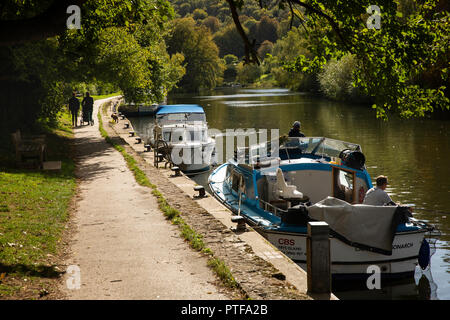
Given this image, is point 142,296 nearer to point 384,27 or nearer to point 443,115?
point 384,27

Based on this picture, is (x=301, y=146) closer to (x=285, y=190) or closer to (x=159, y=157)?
(x=285, y=190)

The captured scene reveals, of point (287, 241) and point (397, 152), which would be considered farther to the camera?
point (397, 152)

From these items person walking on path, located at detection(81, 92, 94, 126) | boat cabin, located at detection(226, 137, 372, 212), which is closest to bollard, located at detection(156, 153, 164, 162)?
boat cabin, located at detection(226, 137, 372, 212)

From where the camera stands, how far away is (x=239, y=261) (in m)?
9.15

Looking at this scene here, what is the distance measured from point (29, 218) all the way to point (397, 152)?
72.5 ft

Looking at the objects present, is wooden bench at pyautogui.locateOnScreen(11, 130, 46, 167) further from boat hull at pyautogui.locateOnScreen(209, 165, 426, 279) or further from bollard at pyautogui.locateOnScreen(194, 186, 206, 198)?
boat hull at pyautogui.locateOnScreen(209, 165, 426, 279)

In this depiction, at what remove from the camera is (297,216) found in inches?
461

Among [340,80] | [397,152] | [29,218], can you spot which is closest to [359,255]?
[29,218]

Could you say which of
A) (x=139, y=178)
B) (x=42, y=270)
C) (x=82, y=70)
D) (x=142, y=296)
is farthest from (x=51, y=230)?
(x=82, y=70)

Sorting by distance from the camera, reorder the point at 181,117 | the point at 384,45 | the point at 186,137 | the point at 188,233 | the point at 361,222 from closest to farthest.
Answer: the point at 188,233, the point at 361,222, the point at 384,45, the point at 186,137, the point at 181,117

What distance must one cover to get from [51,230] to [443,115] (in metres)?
39.7

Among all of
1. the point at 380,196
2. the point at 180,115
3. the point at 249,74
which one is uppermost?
the point at 249,74
